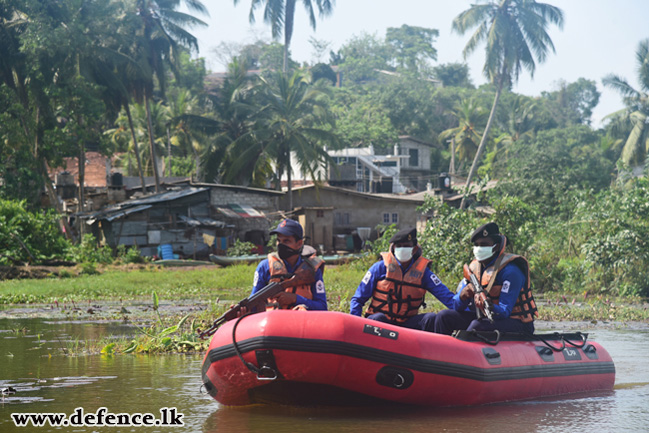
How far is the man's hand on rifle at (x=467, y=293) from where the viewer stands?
7.48 metres

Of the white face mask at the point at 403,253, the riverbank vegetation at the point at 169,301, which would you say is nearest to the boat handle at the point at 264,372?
the white face mask at the point at 403,253

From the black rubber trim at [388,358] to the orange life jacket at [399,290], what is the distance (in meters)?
0.93

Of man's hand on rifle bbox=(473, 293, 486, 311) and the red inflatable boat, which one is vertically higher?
man's hand on rifle bbox=(473, 293, 486, 311)

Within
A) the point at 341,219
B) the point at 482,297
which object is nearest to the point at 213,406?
the point at 482,297

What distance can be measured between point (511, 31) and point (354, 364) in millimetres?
32126

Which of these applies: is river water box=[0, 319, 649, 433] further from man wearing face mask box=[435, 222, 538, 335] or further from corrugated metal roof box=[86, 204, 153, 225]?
corrugated metal roof box=[86, 204, 153, 225]

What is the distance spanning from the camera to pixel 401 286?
7.61m

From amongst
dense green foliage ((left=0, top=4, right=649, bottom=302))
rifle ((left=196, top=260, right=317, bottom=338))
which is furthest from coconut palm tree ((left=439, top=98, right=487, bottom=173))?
rifle ((left=196, top=260, right=317, bottom=338))

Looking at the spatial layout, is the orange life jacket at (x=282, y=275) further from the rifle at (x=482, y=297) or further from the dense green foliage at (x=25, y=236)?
the dense green foliage at (x=25, y=236)

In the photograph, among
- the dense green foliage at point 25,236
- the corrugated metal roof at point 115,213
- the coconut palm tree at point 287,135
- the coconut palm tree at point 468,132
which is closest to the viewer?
the dense green foliage at point 25,236

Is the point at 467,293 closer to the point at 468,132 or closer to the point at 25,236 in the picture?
the point at 25,236

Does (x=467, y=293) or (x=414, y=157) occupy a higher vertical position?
(x=414, y=157)

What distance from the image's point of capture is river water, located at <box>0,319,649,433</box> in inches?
256

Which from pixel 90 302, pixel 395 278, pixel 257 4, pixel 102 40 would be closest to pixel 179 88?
pixel 257 4
